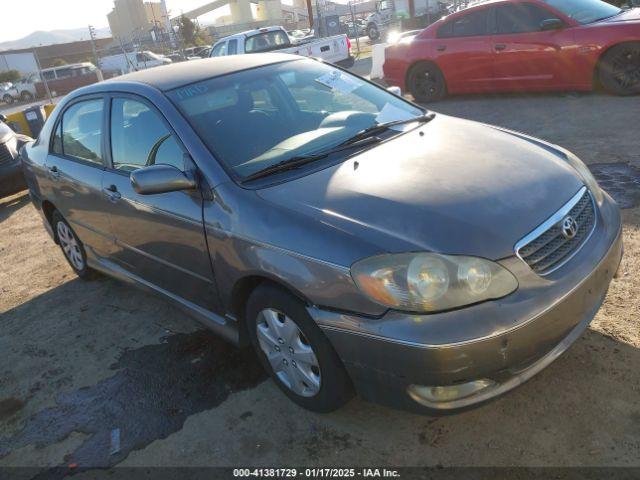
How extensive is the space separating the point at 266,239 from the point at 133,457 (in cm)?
126

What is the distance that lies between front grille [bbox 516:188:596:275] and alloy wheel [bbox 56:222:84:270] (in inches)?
145

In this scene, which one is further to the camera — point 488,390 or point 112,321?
point 112,321

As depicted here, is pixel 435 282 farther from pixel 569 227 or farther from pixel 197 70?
pixel 197 70

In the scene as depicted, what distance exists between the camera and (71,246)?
4.72 m

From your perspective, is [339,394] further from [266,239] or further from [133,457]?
[133,457]

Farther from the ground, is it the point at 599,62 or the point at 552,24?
the point at 552,24

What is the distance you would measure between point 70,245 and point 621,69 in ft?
23.4

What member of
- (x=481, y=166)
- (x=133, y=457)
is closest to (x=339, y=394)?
(x=133, y=457)

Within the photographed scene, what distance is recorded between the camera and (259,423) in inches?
107

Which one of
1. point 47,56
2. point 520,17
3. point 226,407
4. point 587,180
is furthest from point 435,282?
point 47,56

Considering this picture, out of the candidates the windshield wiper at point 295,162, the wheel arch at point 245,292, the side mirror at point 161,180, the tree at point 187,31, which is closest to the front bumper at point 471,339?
the wheel arch at point 245,292

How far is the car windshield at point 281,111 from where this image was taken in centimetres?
291

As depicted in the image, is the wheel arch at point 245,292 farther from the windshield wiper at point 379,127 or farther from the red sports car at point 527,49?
the red sports car at point 527,49

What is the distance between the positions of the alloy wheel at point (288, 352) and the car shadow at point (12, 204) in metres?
6.17
